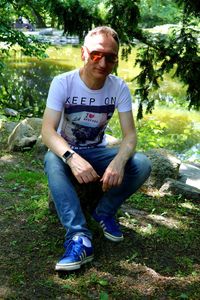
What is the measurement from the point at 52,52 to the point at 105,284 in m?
21.4

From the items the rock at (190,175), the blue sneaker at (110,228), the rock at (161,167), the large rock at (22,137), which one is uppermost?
the blue sneaker at (110,228)

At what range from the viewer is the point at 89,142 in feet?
9.60

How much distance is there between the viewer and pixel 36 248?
2748 mm

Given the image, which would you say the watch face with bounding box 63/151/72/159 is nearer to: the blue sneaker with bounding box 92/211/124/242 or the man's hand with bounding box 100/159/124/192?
the man's hand with bounding box 100/159/124/192

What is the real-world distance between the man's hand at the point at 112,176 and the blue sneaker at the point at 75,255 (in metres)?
0.35

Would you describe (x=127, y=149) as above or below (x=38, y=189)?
above

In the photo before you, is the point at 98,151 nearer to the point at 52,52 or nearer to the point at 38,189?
the point at 38,189

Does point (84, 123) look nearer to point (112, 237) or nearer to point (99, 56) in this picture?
point (99, 56)

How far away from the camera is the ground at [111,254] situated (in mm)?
2336

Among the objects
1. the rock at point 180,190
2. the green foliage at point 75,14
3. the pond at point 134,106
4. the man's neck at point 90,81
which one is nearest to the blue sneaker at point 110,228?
the man's neck at point 90,81

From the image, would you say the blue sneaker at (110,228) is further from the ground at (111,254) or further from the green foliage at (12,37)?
the green foliage at (12,37)

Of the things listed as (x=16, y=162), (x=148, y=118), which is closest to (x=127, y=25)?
(x=16, y=162)

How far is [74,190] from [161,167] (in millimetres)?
2069

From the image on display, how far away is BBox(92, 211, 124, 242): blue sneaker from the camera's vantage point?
2.82 m
